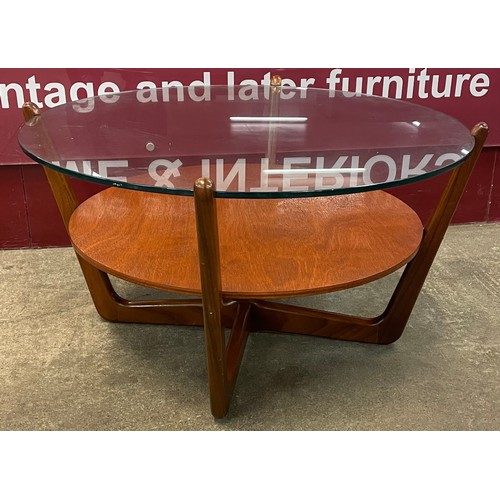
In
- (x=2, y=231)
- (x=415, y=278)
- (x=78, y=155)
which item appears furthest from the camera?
(x=2, y=231)

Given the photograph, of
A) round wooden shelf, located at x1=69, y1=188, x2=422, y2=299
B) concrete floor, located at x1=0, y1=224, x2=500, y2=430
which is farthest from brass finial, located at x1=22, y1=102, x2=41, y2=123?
concrete floor, located at x1=0, y1=224, x2=500, y2=430

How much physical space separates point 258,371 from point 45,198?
4.22 ft

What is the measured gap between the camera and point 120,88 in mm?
2404

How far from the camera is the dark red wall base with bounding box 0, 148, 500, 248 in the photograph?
2.51 m

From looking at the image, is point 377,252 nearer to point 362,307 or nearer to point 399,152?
point 399,152

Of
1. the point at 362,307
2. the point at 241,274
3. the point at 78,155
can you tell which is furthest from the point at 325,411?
the point at 78,155

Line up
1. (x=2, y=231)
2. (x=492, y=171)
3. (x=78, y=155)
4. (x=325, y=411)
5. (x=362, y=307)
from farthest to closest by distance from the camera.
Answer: (x=492, y=171) → (x=2, y=231) → (x=362, y=307) → (x=325, y=411) → (x=78, y=155)

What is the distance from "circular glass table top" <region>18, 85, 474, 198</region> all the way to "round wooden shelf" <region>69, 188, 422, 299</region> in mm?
259

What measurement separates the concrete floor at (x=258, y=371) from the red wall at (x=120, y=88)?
0.34 metres

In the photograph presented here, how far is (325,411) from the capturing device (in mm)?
1697

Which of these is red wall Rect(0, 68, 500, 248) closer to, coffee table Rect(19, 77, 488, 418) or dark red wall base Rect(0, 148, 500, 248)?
dark red wall base Rect(0, 148, 500, 248)

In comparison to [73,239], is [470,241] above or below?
below

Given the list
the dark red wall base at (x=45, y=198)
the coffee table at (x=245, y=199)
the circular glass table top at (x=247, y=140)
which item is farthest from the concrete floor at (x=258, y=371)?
the circular glass table top at (x=247, y=140)

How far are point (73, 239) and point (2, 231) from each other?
0.96 meters
